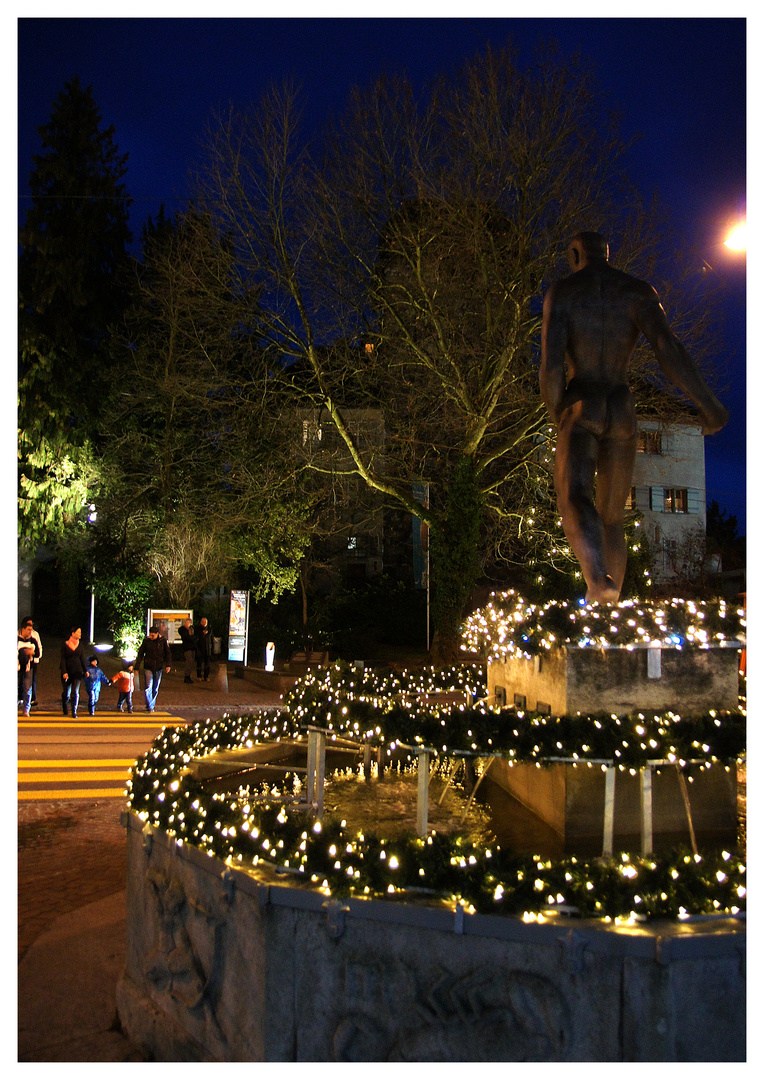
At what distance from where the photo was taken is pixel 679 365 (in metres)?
5.56

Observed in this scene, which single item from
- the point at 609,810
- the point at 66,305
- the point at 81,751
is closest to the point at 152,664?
the point at 81,751

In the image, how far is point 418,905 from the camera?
3.65 metres

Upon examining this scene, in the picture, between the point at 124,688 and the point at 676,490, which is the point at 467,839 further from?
the point at 676,490

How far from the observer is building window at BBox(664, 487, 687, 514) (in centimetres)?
3711

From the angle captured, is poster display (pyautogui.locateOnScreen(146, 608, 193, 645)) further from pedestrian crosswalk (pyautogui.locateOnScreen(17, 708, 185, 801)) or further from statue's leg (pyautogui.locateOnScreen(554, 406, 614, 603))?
statue's leg (pyautogui.locateOnScreen(554, 406, 614, 603))

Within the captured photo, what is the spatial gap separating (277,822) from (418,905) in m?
1.18

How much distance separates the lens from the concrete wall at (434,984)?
3348 mm

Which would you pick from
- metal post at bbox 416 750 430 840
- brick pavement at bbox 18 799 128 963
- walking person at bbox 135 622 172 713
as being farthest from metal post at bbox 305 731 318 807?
walking person at bbox 135 622 172 713

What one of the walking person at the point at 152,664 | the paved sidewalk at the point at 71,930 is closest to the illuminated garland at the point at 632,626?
the paved sidewalk at the point at 71,930

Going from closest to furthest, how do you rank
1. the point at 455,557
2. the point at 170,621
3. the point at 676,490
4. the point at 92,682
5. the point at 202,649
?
1. the point at 92,682
2. the point at 455,557
3. the point at 202,649
4. the point at 170,621
5. the point at 676,490

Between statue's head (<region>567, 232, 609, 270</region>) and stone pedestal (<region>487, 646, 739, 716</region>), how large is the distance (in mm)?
3113

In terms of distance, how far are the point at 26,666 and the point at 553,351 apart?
500 inches

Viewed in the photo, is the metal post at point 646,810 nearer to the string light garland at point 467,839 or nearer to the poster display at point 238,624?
the string light garland at point 467,839

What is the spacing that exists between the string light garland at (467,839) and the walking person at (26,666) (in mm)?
9688
